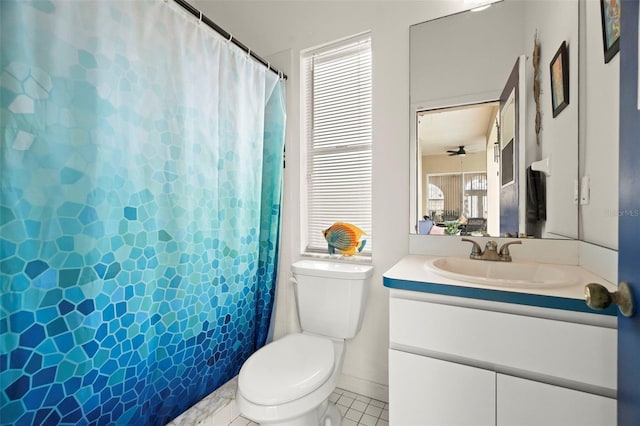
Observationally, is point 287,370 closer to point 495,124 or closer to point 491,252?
point 491,252

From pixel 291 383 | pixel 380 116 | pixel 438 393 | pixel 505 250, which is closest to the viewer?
pixel 438 393

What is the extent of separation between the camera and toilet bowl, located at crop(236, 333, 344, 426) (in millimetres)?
1057

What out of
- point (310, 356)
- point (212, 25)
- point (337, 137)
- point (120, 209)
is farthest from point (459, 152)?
point (120, 209)

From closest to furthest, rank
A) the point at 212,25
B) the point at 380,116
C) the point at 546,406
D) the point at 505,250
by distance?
1. the point at 546,406
2. the point at 505,250
3. the point at 212,25
4. the point at 380,116

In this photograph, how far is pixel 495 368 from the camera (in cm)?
90

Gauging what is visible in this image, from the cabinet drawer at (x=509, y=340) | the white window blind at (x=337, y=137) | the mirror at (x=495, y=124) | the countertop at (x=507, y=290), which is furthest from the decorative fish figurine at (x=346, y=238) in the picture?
the cabinet drawer at (x=509, y=340)

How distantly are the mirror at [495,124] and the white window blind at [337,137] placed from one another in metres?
0.31

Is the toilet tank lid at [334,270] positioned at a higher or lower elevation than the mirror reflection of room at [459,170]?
lower

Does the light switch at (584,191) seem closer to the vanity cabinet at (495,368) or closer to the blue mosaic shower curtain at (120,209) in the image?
the vanity cabinet at (495,368)

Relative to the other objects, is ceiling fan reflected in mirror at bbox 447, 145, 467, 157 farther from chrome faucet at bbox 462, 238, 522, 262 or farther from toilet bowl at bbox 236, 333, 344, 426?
toilet bowl at bbox 236, 333, 344, 426

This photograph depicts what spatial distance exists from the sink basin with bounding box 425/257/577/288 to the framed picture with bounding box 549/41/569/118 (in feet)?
2.22

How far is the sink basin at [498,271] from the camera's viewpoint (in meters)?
1.00

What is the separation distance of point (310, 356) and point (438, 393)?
0.55 m

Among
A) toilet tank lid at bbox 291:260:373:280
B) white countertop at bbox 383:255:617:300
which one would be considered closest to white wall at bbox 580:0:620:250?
white countertop at bbox 383:255:617:300
